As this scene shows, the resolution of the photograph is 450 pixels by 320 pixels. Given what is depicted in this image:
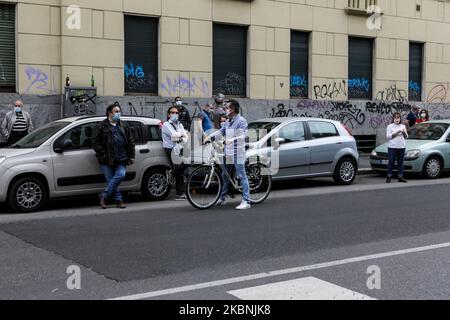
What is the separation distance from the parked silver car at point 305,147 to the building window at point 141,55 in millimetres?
4471

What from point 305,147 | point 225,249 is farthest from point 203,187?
point 305,147

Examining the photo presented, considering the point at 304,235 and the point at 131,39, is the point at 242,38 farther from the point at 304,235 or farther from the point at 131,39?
the point at 304,235

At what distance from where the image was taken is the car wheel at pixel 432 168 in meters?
15.0

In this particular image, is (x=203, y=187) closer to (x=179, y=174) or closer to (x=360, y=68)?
(x=179, y=174)

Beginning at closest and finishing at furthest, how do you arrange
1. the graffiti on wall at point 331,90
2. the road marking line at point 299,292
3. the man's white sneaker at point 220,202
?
the road marking line at point 299,292, the man's white sneaker at point 220,202, the graffiti on wall at point 331,90

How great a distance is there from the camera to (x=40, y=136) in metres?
10.5

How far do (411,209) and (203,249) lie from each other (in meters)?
4.48

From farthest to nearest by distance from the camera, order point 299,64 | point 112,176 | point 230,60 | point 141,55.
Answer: point 299,64 → point 230,60 → point 141,55 → point 112,176

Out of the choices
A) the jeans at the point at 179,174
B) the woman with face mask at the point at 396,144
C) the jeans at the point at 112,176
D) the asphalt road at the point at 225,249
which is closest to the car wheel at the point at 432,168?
the woman with face mask at the point at 396,144

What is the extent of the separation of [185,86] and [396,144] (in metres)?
6.14

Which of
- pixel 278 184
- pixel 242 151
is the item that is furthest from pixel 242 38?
pixel 242 151

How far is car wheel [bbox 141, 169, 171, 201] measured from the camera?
11219 mm

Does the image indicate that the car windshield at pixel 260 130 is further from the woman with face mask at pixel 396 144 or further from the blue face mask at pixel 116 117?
the blue face mask at pixel 116 117

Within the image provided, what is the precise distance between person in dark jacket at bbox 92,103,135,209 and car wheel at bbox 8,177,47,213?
0.99 metres
